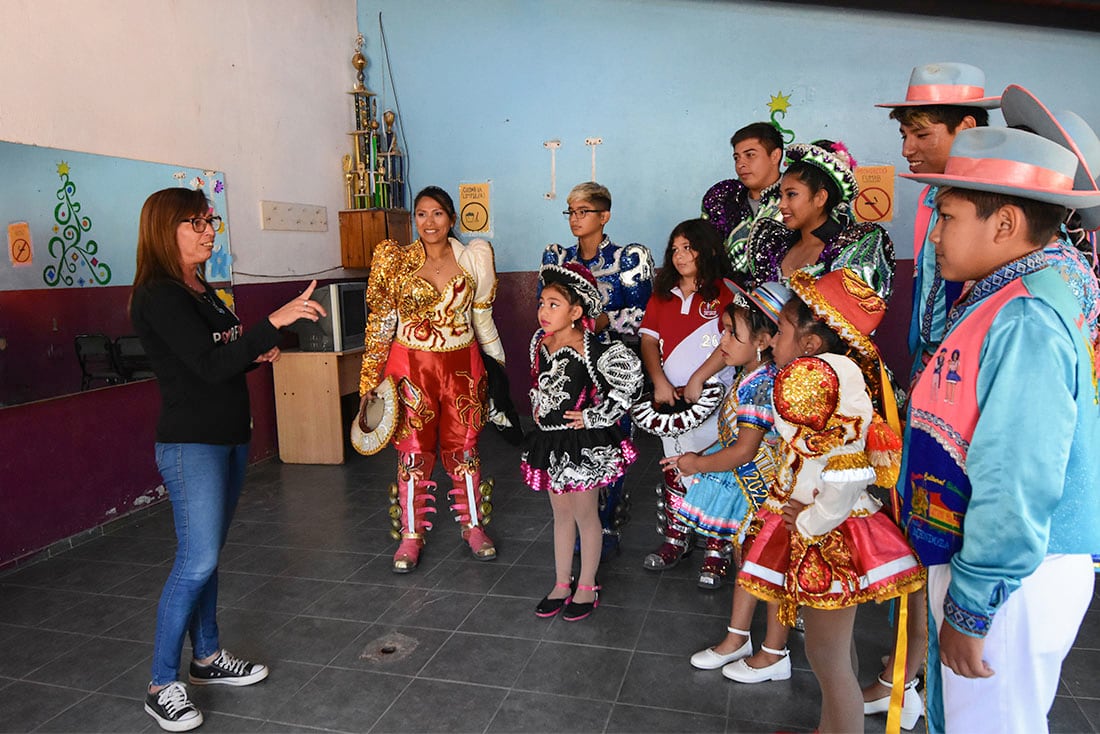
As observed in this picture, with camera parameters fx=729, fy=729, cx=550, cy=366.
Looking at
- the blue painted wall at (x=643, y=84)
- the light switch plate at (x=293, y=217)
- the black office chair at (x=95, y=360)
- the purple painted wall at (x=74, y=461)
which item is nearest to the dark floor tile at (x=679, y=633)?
the purple painted wall at (x=74, y=461)

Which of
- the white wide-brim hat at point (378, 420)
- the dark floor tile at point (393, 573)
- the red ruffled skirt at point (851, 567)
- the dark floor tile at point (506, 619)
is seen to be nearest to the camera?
the red ruffled skirt at point (851, 567)

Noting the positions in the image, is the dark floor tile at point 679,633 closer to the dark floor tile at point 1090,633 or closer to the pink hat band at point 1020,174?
the dark floor tile at point 1090,633

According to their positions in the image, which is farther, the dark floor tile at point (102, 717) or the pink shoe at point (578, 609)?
the pink shoe at point (578, 609)

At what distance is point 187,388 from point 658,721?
5.51ft

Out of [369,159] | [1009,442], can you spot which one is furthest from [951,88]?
[369,159]

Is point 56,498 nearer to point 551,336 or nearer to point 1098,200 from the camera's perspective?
point 551,336

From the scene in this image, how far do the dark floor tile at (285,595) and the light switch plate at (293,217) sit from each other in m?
2.71

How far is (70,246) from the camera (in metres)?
3.56

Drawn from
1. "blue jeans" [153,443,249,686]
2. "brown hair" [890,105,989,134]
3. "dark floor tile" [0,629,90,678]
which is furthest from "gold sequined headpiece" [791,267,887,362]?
"dark floor tile" [0,629,90,678]

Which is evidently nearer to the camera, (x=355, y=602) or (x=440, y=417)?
(x=355, y=602)

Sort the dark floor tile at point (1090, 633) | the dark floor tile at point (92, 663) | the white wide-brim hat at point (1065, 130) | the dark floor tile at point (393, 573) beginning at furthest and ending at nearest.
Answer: the dark floor tile at point (393, 573), the dark floor tile at point (1090, 633), the dark floor tile at point (92, 663), the white wide-brim hat at point (1065, 130)

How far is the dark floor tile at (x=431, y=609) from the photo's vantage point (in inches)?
109

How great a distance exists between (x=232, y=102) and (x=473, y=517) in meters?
3.15

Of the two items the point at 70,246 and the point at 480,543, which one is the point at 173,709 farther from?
the point at 70,246
